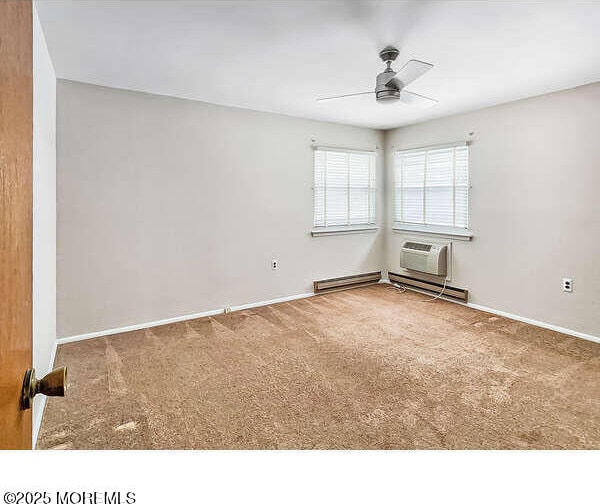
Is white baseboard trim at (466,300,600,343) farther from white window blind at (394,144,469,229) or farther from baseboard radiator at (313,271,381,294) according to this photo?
baseboard radiator at (313,271,381,294)

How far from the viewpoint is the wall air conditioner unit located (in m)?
4.62

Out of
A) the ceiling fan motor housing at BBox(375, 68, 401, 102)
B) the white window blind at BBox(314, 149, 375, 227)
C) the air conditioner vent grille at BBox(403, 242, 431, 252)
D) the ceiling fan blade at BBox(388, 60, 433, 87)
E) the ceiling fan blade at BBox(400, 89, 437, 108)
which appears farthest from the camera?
the white window blind at BBox(314, 149, 375, 227)

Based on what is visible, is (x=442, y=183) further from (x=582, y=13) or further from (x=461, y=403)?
(x=461, y=403)

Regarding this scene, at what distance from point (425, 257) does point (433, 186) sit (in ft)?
3.12

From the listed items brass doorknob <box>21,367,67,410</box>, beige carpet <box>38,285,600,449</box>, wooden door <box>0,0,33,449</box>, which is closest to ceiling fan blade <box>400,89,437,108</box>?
beige carpet <box>38,285,600,449</box>

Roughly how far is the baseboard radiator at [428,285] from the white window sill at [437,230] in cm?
65

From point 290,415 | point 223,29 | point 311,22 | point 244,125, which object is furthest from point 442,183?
point 290,415

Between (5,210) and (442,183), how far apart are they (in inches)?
188

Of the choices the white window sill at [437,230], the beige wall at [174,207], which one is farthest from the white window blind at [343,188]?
the white window sill at [437,230]

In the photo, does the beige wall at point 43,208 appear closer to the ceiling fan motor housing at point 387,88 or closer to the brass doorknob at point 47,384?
the brass doorknob at point 47,384

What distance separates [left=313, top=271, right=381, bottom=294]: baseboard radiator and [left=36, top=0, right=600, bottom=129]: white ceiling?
2.44 metres

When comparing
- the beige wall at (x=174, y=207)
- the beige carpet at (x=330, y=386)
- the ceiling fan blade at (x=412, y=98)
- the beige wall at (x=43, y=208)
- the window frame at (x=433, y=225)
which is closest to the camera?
the beige carpet at (x=330, y=386)

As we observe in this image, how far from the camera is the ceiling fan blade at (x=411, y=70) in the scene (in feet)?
7.54
